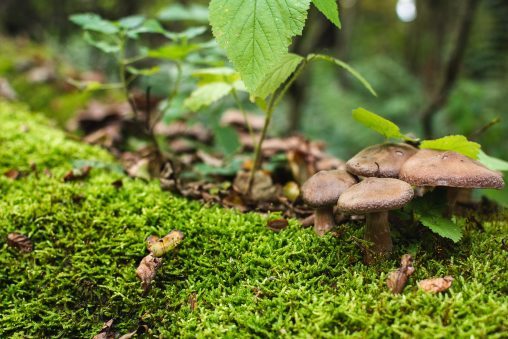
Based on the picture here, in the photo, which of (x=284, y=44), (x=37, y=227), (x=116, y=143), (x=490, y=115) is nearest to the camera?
(x=284, y=44)

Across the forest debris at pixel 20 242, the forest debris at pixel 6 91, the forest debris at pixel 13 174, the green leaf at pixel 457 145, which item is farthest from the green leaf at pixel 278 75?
the forest debris at pixel 6 91

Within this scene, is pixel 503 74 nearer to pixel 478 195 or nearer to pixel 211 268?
pixel 478 195

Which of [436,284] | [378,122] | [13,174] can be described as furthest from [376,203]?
[13,174]

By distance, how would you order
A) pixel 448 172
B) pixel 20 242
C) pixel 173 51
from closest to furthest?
pixel 448 172
pixel 20 242
pixel 173 51

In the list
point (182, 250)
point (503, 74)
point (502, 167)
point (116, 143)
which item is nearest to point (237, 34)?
point (182, 250)

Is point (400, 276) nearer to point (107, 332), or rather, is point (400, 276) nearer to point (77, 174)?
point (107, 332)

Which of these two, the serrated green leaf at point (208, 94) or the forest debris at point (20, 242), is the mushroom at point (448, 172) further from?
the forest debris at point (20, 242)
